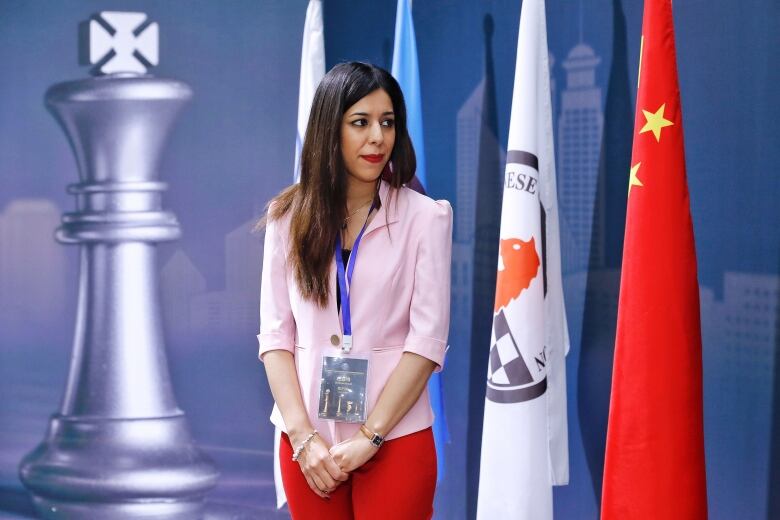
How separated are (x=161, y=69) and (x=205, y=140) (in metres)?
0.34

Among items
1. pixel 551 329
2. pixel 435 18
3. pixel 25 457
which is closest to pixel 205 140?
pixel 435 18

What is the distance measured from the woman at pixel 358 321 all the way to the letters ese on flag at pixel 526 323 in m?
0.95

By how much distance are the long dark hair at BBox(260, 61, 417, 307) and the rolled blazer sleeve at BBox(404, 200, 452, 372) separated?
0.48 ft

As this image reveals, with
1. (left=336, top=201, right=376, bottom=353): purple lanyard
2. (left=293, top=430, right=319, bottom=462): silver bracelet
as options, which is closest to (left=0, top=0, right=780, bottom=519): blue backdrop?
(left=336, top=201, right=376, bottom=353): purple lanyard

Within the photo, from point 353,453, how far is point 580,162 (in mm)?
1653

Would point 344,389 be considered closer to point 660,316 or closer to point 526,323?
point 660,316

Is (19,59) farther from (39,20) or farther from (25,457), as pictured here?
(25,457)

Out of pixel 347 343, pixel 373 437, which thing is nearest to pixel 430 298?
pixel 347 343

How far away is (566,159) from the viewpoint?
3.26 metres

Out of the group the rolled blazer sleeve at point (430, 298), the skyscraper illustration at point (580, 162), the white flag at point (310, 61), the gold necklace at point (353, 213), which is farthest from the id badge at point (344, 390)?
the white flag at point (310, 61)

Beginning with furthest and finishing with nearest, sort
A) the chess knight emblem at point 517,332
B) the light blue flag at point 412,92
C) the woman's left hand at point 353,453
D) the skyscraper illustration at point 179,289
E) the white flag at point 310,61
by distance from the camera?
the skyscraper illustration at point 179,289, the white flag at point 310,61, the light blue flag at point 412,92, the chess knight emblem at point 517,332, the woman's left hand at point 353,453

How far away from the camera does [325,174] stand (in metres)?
2.01

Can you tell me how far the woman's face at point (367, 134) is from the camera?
199 cm

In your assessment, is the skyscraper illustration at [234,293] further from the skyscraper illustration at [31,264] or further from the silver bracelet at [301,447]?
the silver bracelet at [301,447]
